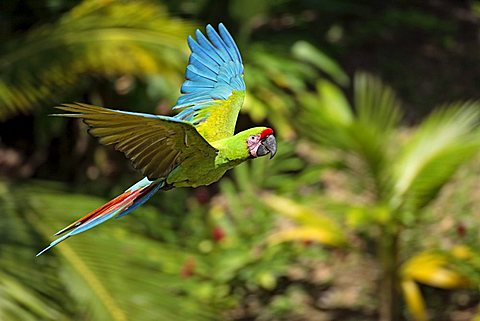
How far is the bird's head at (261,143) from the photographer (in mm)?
1013

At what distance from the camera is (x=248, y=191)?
4.79 m

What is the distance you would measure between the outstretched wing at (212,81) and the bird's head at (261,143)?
0.18 metres

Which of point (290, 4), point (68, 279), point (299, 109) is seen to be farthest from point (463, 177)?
point (68, 279)

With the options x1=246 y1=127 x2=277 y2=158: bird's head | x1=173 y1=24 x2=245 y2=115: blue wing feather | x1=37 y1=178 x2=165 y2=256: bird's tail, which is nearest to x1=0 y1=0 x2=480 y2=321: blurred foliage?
x1=173 y1=24 x2=245 y2=115: blue wing feather

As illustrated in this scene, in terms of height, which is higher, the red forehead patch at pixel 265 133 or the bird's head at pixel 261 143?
the red forehead patch at pixel 265 133

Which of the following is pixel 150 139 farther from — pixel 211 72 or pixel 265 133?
pixel 211 72

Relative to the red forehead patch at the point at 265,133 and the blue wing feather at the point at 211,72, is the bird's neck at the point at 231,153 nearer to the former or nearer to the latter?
the red forehead patch at the point at 265,133

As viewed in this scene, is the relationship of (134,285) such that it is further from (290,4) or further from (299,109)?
(290,4)

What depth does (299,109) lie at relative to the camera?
5203 millimetres

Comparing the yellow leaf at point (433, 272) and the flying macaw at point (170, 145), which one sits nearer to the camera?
the flying macaw at point (170, 145)

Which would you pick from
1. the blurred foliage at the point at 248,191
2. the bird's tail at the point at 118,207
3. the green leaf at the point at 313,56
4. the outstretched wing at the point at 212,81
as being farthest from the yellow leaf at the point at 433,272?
the bird's tail at the point at 118,207

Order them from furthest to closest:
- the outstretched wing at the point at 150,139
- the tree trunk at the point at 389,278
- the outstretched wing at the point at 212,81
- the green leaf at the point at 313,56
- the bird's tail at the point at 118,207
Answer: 1. the green leaf at the point at 313,56
2. the tree trunk at the point at 389,278
3. the outstretched wing at the point at 212,81
4. the bird's tail at the point at 118,207
5. the outstretched wing at the point at 150,139

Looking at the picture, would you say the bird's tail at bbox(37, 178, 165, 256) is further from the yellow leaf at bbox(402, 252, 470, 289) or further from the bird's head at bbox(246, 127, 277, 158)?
the yellow leaf at bbox(402, 252, 470, 289)

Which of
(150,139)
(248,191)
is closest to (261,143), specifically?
(150,139)
